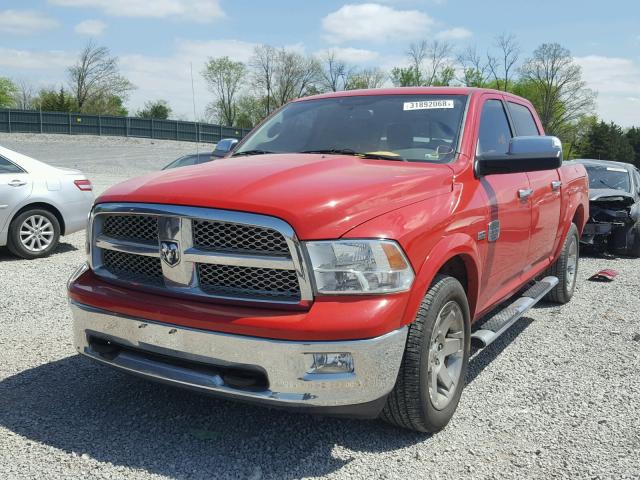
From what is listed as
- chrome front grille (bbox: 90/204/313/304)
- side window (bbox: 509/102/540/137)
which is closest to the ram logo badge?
chrome front grille (bbox: 90/204/313/304)

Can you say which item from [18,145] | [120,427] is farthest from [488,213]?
[18,145]

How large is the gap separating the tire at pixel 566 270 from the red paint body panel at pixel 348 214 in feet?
7.09

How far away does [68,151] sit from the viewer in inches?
1571

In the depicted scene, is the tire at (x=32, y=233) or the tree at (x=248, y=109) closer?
the tire at (x=32, y=233)

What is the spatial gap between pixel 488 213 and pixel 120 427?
2451 millimetres

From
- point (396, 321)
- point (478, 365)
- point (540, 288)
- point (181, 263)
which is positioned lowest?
point (478, 365)

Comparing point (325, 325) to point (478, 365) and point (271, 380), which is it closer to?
point (271, 380)

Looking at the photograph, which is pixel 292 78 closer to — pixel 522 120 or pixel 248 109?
pixel 248 109

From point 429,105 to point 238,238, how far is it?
6.40 ft

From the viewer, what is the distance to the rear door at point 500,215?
383cm

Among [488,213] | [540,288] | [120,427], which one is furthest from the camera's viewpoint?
[540,288]

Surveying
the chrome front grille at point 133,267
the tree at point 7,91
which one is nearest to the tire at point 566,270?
the chrome front grille at point 133,267

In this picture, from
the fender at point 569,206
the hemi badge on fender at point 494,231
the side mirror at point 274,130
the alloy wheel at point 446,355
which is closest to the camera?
the alloy wheel at point 446,355

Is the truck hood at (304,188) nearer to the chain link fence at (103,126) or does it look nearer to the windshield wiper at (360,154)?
the windshield wiper at (360,154)
